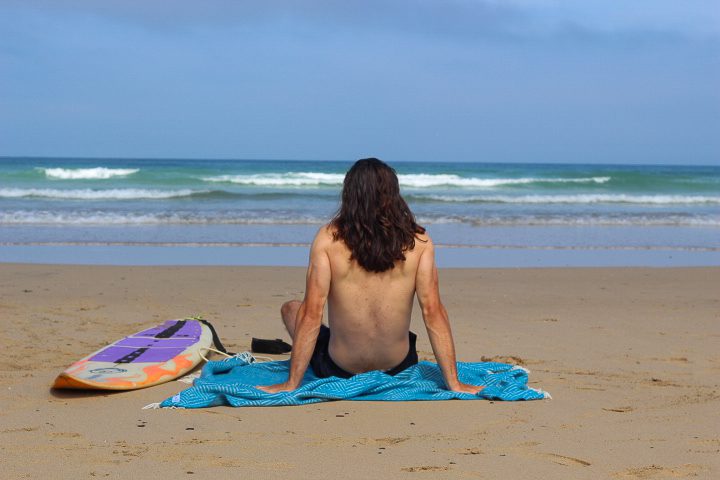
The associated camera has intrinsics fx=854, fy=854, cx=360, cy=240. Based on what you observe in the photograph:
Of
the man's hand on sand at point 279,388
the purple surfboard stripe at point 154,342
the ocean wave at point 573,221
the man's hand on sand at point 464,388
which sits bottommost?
the purple surfboard stripe at point 154,342

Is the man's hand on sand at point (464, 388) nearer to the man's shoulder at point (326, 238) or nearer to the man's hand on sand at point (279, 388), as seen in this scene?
the man's hand on sand at point (279, 388)

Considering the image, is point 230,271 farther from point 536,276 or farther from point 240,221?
point 240,221

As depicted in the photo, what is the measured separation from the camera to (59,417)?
3.76 meters

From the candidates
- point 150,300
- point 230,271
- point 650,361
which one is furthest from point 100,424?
point 230,271

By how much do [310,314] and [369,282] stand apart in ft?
1.04

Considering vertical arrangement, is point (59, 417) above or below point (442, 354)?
below

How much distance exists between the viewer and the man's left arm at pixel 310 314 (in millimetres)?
3994

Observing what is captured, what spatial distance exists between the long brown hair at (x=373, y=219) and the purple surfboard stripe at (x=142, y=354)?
138cm

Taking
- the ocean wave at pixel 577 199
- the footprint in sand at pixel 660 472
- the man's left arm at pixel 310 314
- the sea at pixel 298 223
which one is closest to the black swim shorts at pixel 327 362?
Result: the man's left arm at pixel 310 314

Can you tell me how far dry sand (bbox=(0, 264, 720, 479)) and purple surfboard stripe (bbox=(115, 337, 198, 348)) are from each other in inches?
14.4

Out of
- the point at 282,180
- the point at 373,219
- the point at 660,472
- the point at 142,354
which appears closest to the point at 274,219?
the point at 142,354

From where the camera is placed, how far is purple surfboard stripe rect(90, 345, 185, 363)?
4621 mm

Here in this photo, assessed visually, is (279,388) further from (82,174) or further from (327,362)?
(82,174)

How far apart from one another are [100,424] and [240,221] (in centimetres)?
1289
